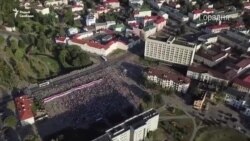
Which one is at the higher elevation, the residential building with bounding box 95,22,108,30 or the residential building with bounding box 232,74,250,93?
the residential building with bounding box 95,22,108,30

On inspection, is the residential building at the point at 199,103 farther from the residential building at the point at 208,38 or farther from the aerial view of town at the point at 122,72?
the residential building at the point at 208,38

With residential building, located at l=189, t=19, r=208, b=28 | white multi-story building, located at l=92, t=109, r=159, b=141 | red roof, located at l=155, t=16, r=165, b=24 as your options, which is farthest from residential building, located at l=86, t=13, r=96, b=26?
white multi-story building, located at l=92, t=109, r=159, b=141

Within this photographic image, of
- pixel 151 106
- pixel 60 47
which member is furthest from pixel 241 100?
pixel 60 47

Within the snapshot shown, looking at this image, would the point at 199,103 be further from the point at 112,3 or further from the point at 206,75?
the point at 112,3

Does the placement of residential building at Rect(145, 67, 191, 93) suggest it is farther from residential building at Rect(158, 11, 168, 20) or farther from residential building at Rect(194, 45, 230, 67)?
residential building at Rect(158, 11, 168, 20)

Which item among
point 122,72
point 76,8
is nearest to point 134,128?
point 122,72
